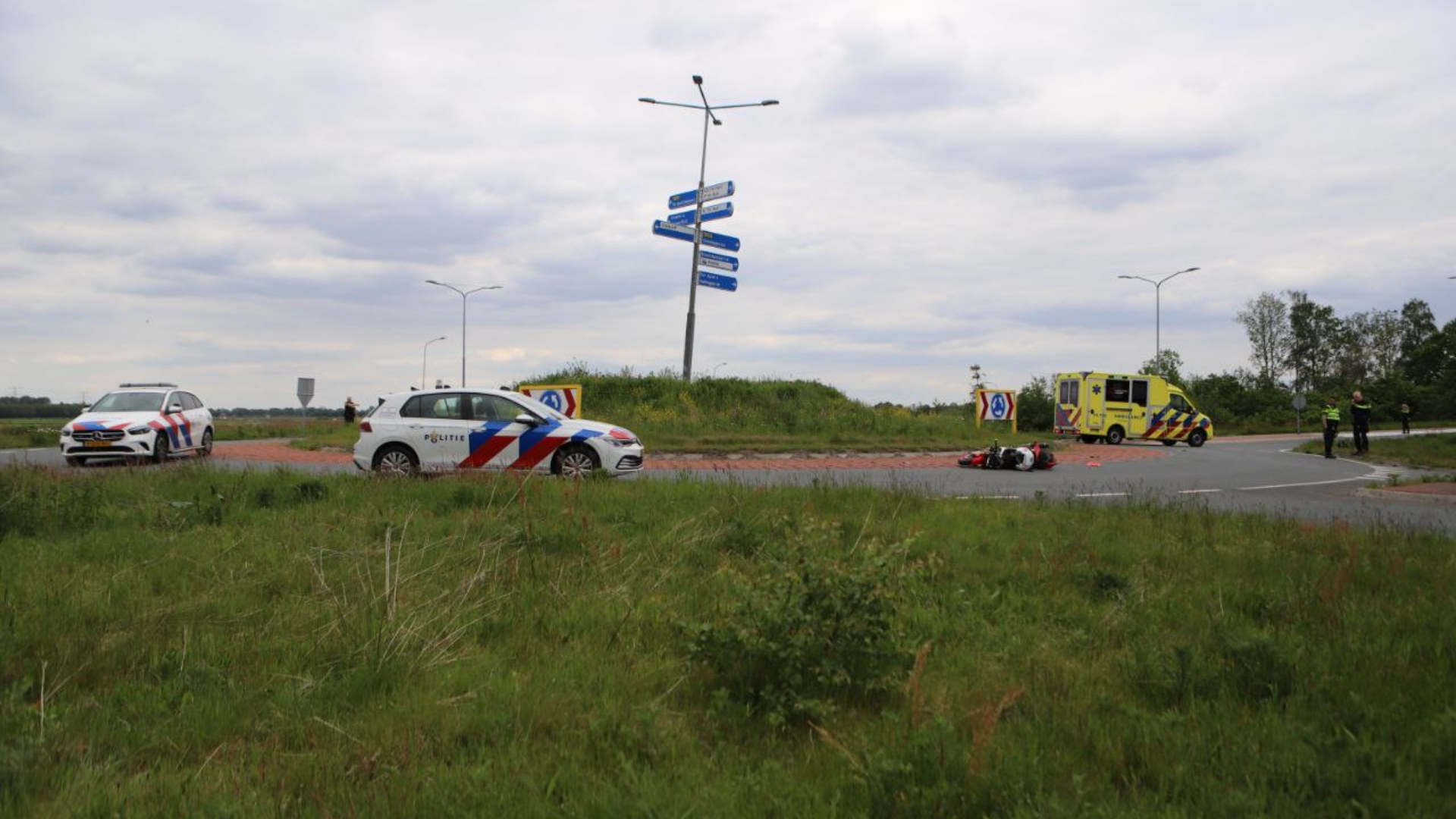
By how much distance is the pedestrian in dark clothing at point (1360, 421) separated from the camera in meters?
24.2

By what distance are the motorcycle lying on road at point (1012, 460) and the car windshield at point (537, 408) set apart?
354 inches

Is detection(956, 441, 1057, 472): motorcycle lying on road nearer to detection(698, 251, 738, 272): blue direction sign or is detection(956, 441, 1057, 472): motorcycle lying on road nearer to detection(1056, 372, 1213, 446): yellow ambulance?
detection(698, 251, 738, 272): blue direction sign

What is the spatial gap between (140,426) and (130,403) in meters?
1.84

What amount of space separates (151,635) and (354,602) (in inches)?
39.4

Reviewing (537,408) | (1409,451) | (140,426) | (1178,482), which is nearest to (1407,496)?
(1178,482)

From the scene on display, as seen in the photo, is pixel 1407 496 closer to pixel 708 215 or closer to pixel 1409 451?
pixel 1409 451

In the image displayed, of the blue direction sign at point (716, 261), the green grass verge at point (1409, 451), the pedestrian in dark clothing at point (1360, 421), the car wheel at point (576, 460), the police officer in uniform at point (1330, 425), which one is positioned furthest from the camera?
the blue direction sign at point (716, 261)

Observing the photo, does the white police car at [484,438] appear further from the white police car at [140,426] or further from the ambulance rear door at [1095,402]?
the ambulance rear door at [1095,402]

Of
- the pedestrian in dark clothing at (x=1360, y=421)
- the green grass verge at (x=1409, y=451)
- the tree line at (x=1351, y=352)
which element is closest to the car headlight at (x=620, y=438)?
the green grass verge at (x=1409, y=451)

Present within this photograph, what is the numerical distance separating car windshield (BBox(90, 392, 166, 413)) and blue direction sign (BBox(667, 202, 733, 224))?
1357 cm

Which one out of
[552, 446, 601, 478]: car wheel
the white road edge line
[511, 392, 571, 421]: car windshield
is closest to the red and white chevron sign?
[511, 392, 571, 421]: car windshield

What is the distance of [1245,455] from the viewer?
25156 millimetres

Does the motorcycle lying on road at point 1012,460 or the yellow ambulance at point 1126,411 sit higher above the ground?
the yellow ambulance at point 1126,411

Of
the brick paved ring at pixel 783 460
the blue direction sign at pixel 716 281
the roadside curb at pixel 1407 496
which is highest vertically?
the blue direction sign at pixel 716 281
